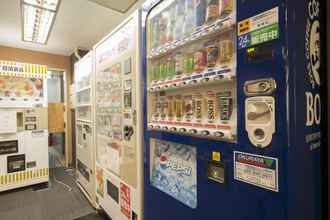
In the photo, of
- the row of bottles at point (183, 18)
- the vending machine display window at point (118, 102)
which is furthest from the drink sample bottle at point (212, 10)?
the vending machine display window at point (118, 102)

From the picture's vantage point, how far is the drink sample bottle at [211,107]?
1043 mm

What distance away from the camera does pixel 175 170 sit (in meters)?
1.32

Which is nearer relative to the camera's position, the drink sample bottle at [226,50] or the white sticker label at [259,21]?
the white sticker label at [259,21]

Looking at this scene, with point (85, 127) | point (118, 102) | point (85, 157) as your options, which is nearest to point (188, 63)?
point (118, 102)

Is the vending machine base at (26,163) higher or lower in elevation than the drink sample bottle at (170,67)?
lower

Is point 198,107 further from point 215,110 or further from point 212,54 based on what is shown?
point 212,54

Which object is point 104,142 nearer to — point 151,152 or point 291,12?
point 151,152

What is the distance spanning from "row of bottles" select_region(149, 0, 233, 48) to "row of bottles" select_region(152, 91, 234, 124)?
1.24 ft

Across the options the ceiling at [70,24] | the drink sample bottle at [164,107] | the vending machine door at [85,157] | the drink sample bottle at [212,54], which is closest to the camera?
the drink sample bottle at [212,54]

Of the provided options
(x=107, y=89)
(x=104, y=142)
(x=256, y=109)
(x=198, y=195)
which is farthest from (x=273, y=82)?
(x=104, y=142)

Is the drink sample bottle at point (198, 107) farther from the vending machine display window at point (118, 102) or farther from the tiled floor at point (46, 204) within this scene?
the tiled floor at point (46, 204)

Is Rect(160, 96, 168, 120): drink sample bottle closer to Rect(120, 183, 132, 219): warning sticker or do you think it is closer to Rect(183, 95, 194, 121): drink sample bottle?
Rect(183, 95, 194, 121): drink sample bottle

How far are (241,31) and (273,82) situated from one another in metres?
0.27

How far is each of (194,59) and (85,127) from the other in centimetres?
223
